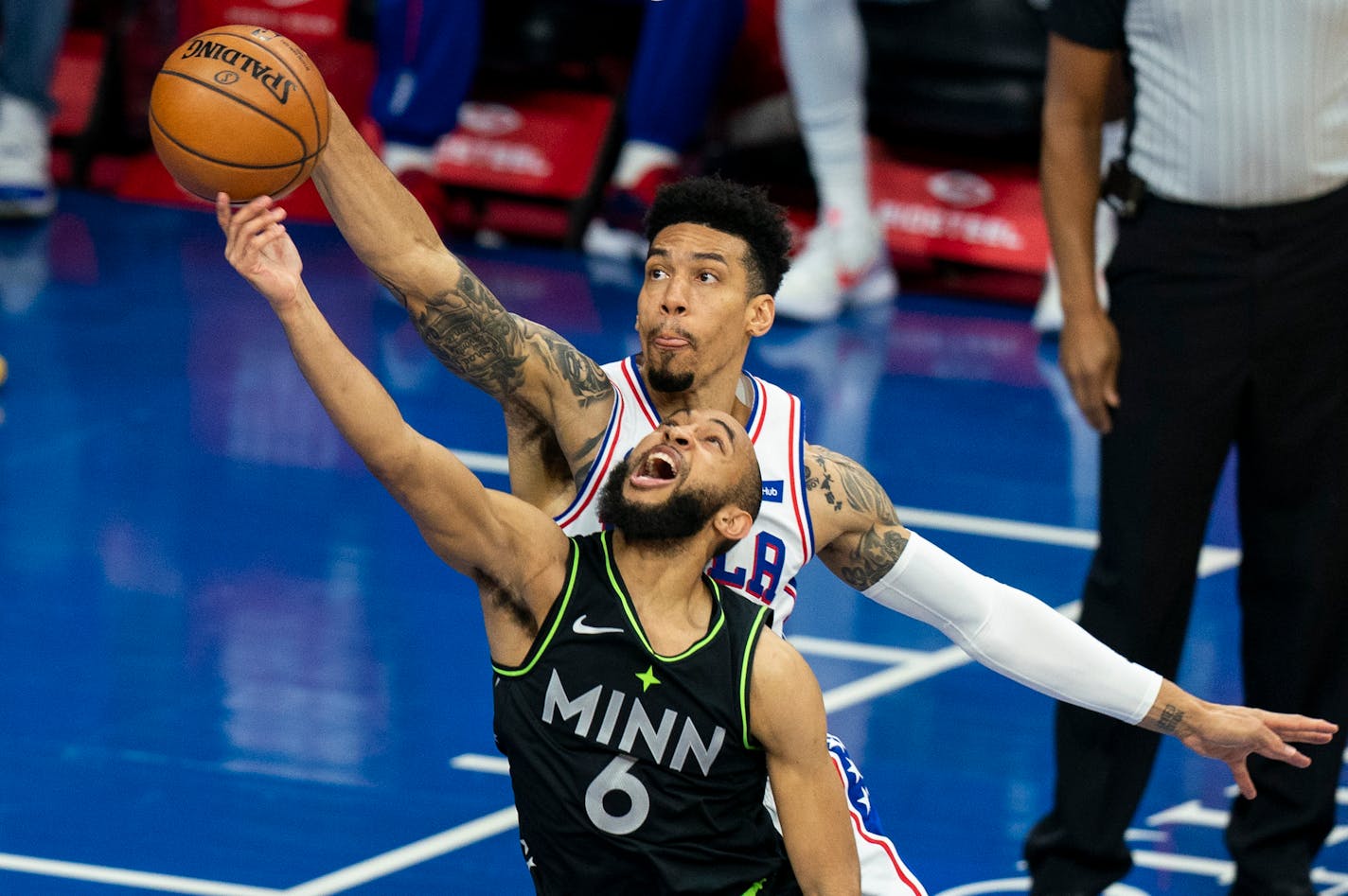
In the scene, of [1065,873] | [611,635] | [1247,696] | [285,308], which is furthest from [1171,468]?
[285,308]

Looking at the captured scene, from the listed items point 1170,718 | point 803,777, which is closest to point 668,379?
point 803,777

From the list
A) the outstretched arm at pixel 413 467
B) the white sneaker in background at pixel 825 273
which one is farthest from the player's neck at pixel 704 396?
the white sneaker in background at pixel 825 273

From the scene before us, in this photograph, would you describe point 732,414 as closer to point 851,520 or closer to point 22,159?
point 851,520

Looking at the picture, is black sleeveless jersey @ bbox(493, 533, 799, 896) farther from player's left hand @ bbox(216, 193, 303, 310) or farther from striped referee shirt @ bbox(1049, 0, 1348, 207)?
striped referee shirt @ bbox(1049, 0, 1348, 207)

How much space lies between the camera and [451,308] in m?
3.75

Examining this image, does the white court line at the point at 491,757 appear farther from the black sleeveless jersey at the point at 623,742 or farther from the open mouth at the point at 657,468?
the open mouth at the point at 657,468

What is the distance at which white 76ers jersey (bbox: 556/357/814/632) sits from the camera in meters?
3.80

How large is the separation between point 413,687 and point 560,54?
541 centimetres

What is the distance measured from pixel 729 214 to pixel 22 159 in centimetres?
665

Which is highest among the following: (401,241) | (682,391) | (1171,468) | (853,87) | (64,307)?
(401,241)

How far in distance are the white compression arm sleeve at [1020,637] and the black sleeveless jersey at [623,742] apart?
58 cm

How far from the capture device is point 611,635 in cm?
344

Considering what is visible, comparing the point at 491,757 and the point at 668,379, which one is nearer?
the point at 668,379

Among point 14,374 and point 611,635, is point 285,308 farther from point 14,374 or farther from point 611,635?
point 14,374
